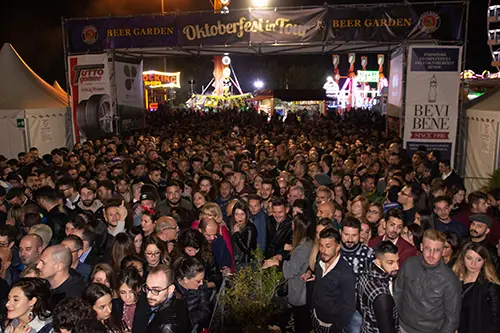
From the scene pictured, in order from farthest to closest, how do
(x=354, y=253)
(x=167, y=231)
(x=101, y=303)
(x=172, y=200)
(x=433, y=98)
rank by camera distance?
1. (x=433, y=98)
2. (x=172, y=200)
3. (x=167, y=231)
4. (x=354, y=253)
5. (x=101, y=303)

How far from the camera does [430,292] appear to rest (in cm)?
395

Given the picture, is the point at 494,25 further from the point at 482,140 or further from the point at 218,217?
the point at 218,217

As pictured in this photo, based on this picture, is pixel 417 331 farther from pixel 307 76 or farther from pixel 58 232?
pixel 307 76

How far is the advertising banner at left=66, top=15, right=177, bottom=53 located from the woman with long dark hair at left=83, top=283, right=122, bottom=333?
11.3 m

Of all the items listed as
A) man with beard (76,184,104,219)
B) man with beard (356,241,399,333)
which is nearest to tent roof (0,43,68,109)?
man with beard (76,184,104,219)

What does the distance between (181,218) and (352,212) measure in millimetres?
2225

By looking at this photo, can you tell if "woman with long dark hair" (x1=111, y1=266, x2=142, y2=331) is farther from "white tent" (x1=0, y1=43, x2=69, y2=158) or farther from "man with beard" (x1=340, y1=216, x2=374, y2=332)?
"white tent" (x1=0, y1=43, x2=69, y2=158)

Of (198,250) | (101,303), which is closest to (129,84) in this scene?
(198,250)

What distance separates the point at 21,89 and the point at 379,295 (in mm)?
16462

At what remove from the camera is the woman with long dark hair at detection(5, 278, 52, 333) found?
3.45 meters

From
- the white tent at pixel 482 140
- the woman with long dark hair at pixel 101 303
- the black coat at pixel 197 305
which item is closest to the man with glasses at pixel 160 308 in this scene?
the woman with long dark hair at pixel 101 303

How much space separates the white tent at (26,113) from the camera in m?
14.7

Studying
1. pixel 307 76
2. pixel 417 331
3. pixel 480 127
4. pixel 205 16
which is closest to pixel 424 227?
pixel 417 331

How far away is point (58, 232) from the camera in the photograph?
5.96 m
